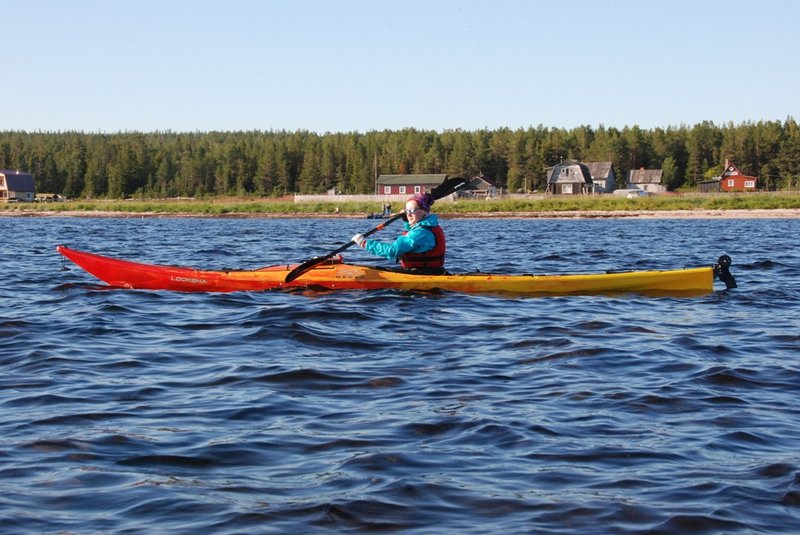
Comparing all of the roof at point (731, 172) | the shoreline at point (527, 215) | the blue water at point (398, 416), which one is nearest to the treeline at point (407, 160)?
the roof at point (731, 172)

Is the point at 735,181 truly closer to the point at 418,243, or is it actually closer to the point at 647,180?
the point at 647,180

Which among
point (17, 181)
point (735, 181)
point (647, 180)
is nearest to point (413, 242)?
point (735, 181)

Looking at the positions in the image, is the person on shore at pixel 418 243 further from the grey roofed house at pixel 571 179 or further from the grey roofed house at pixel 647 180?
the grey roofed house at pixel 647 180

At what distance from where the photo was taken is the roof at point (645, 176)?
3681 inches

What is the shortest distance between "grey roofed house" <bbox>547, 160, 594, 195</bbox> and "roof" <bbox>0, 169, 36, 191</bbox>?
5339 cm

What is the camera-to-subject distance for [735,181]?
90375 millimetres

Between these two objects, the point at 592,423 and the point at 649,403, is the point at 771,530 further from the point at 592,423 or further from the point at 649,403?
the point at 649,403

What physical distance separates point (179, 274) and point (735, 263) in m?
11.3

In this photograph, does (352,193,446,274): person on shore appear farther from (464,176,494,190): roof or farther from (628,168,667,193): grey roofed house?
(628,168,667,193): grey roofed house

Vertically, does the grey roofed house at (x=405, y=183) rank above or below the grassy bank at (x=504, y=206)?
above

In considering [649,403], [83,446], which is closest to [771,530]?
[649,403]

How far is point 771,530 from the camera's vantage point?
4.09 m

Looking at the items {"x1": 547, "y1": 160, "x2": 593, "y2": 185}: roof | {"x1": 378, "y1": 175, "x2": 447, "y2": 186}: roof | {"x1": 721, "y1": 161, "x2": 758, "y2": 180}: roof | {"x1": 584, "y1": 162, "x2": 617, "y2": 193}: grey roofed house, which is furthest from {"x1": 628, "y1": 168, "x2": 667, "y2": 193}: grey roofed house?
{"x1": 378, "y1": 175, "x2": 447, "y2": 186}: roof

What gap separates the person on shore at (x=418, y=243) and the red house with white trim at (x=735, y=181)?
84.8m
